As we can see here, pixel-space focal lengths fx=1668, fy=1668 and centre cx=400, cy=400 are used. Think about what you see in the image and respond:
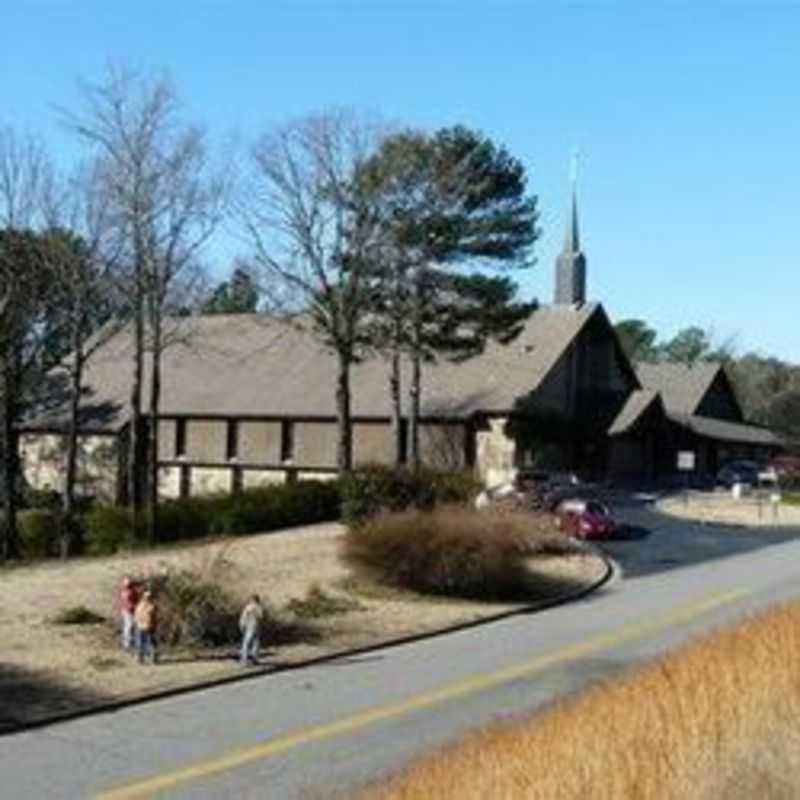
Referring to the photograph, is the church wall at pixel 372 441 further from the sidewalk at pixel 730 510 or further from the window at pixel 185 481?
the sidewalk at pixel 730 510

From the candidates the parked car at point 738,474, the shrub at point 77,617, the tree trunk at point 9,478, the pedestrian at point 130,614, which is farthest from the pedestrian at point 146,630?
the parked car at point 738,474

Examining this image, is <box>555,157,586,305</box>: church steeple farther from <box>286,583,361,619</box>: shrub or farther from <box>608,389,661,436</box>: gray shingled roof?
<box>286,583,361,619</box>: shrub

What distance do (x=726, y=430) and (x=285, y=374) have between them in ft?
83.6

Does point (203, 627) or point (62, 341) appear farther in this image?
point (62, 341)

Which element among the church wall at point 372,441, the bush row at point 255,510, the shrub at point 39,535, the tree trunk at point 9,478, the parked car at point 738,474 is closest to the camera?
the bush row at point 255,510

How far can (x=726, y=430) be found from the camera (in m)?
85.7

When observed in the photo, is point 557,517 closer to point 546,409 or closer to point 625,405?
point 546,409

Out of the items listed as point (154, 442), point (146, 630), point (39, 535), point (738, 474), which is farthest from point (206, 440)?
point (146, 630)

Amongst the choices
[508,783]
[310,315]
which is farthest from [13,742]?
[310,315]

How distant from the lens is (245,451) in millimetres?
70812

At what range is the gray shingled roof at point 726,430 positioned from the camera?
268ft

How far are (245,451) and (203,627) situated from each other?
4217cm

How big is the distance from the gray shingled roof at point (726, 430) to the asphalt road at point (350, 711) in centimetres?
4414

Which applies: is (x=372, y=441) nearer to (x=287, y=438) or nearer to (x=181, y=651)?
(x=287, y=438)
